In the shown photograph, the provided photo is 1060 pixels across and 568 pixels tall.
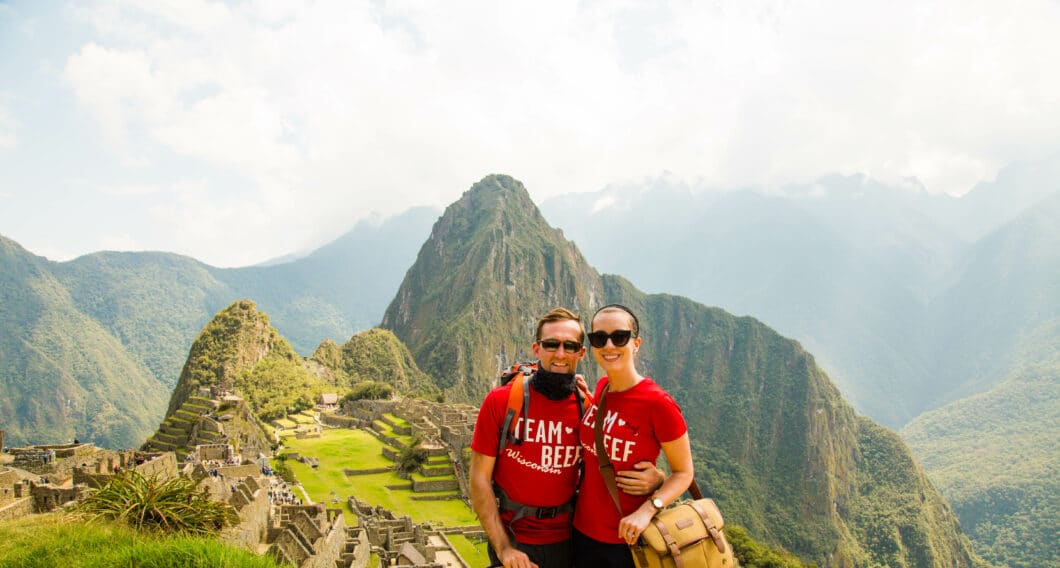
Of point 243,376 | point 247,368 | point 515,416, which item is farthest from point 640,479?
point 247,368

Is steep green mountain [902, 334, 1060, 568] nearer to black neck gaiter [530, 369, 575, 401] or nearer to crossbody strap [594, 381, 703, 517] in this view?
crossbody strap [594, 381, 703, 517]

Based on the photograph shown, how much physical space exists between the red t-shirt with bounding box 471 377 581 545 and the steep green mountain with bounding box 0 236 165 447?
7458 centimetres

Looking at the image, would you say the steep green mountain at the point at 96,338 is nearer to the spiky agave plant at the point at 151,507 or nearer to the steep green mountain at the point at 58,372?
the steep green mountain at the point at 58,372

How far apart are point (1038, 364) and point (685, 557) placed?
191381 mm

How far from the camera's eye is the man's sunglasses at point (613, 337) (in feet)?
14.0

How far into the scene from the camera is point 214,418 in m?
30.3

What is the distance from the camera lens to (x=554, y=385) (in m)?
4.44

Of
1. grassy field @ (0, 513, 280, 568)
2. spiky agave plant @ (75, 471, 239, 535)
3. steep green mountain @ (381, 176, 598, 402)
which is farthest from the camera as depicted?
steep green mountain @ (381, 176, 598, 402)

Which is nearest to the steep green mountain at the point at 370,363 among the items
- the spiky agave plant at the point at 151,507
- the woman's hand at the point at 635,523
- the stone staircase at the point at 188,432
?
the stone staircase at the point at 188,432

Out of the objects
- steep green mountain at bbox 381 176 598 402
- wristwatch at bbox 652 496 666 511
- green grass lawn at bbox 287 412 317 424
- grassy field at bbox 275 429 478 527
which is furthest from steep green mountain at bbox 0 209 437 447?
wristwatch at bbox 652 496 666 511

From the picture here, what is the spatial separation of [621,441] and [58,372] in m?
91.4

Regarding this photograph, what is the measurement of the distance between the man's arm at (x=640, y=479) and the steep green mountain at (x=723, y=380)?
9466 centimetres

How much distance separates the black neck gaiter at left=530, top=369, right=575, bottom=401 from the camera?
4.44 meters

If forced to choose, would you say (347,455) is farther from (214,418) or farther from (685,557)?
(685,557)
